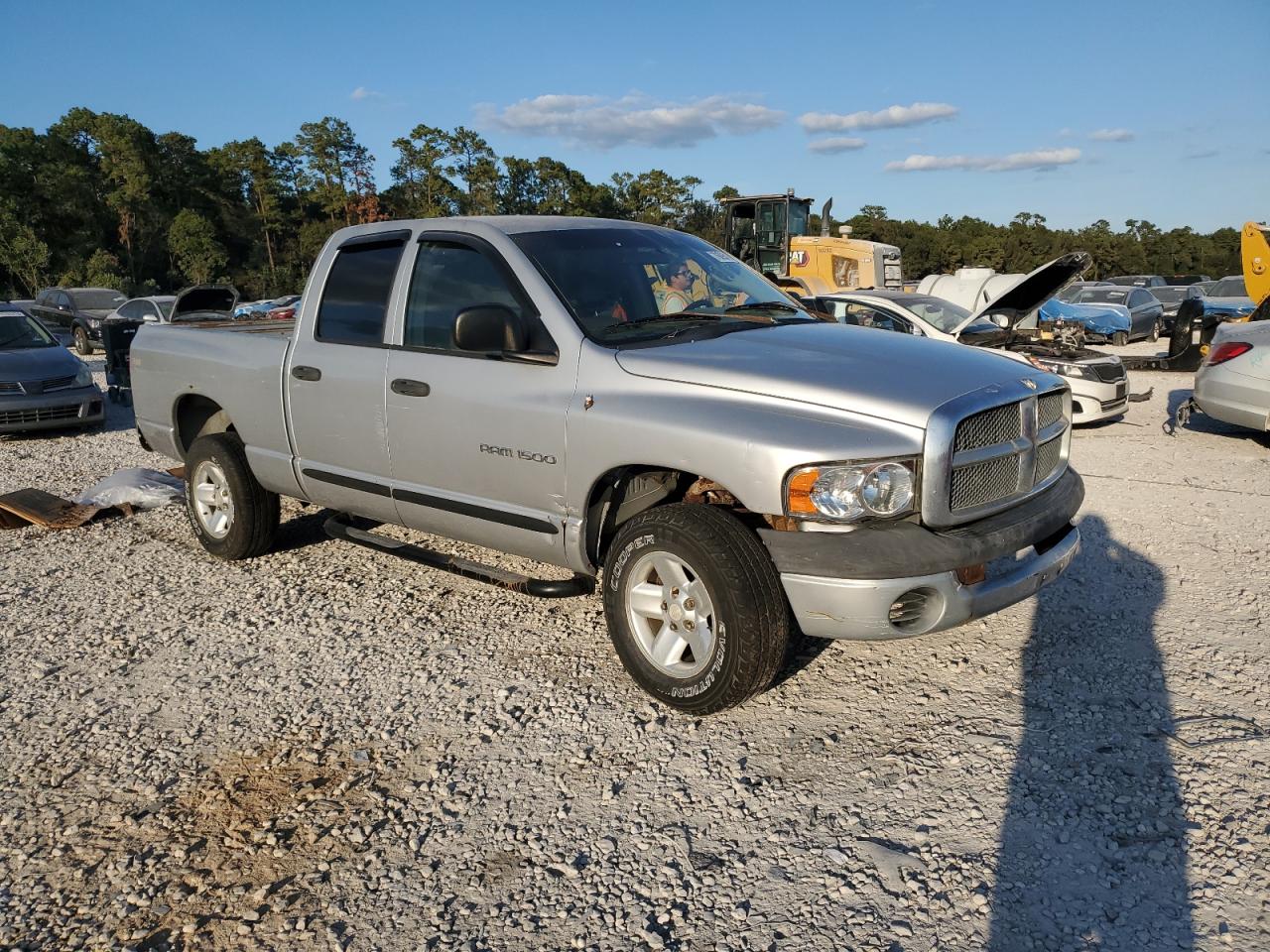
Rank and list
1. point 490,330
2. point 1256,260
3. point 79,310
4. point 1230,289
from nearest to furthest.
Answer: point 490,330 → point 1256,260 → point 1230,289 → point 79,310

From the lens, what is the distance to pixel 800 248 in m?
20.6

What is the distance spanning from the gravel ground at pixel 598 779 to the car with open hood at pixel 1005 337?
562 centimetres

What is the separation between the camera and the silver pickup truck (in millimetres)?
3318

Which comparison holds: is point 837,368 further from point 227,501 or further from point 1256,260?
point 1256,260

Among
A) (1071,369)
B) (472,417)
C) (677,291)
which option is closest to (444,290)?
(472,417)

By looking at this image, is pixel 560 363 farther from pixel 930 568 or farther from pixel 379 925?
pixel 379 925

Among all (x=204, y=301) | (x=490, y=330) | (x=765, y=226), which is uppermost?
(x=765, y=226)

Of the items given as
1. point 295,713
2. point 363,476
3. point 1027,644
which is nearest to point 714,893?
point 295,713

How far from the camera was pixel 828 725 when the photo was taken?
364 centimetres

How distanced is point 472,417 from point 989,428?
89.6 inches

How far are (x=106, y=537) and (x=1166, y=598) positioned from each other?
694 centimetres

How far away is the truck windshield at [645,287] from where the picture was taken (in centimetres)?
418

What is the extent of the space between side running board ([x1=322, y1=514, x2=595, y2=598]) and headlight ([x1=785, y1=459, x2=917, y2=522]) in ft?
4.45

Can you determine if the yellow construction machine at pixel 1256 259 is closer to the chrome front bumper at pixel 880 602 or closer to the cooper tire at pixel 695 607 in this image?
the chrome front bumper at pixel 880 602
